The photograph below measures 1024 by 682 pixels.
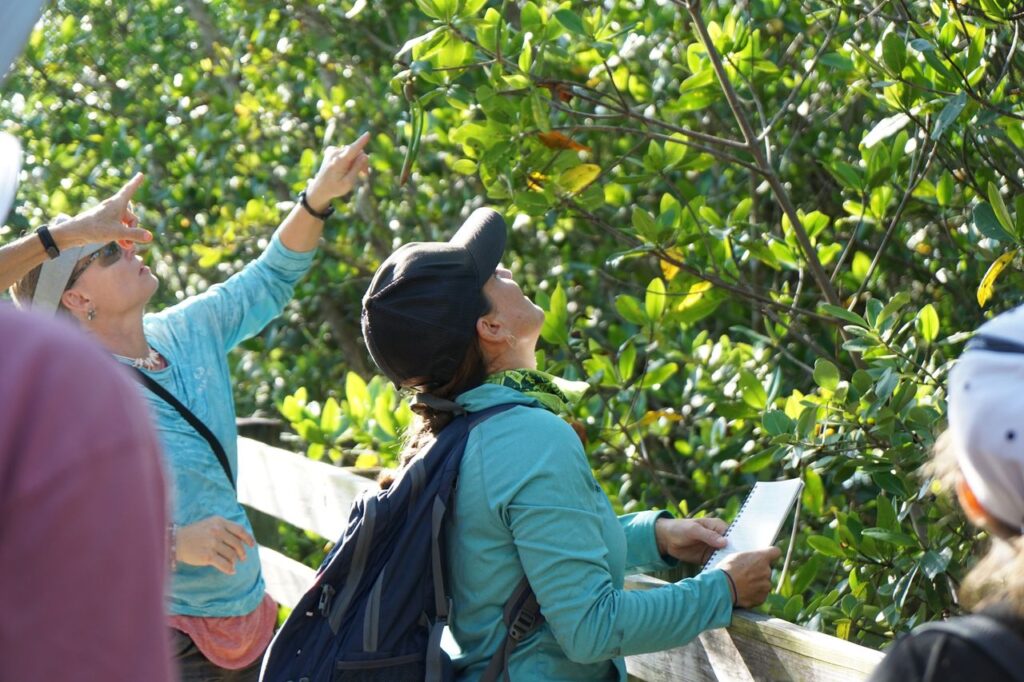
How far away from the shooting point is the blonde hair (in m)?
1.35

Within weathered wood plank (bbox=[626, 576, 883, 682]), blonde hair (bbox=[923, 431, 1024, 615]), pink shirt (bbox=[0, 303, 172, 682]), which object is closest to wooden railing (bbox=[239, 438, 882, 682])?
weathered wood plank (bbox=[626, 576, 883, 682])

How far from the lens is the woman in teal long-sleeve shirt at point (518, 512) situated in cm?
206

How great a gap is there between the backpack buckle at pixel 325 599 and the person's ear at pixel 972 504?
1120 mm

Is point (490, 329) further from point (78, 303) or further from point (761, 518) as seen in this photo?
point (78, 303)

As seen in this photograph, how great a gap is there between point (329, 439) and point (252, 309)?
35.3 inches

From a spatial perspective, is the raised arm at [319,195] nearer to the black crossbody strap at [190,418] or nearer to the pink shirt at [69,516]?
the black crossbody strap at [190,418]

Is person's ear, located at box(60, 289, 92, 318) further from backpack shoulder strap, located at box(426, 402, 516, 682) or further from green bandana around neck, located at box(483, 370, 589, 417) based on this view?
backpack shoulder strap, located at box(426, 402, 516, 682)

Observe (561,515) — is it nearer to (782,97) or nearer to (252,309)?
(252,309)

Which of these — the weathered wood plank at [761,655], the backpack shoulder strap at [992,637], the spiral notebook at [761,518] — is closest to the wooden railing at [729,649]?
the weathered wood plank at [761,655]

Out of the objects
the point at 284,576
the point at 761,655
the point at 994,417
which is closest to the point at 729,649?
the point at 761,655

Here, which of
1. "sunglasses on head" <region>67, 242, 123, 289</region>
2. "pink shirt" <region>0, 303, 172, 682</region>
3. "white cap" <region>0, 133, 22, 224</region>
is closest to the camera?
"pink shirt" <region>0, 303, 172, 682</region>

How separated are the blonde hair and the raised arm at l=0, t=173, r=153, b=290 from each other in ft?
6.16

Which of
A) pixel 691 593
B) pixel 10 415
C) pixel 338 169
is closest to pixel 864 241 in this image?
pixel 338 169

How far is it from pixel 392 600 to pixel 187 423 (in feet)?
3.35
